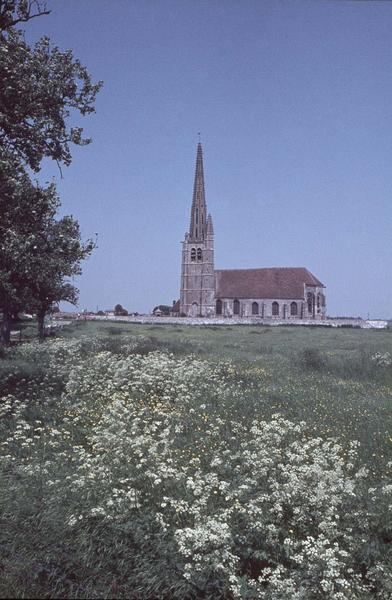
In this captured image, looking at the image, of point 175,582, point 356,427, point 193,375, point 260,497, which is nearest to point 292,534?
point 260,497

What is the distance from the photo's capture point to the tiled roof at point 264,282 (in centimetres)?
9980

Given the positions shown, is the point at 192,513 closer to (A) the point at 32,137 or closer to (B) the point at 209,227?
(A) the point at 32,137

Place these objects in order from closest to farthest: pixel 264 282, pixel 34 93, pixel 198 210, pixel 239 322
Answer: pixel 34 93 → pixel 239 322 → pixel 264 282 → pixel 198 210

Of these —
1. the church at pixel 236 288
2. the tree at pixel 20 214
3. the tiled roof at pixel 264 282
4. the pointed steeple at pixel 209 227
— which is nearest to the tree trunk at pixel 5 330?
the tree at pixel 20 214

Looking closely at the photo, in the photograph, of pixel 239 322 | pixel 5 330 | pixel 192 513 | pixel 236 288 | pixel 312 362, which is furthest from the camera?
pixel 236 288

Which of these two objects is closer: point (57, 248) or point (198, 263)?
point (57, 248)

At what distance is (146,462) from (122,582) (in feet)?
8.12

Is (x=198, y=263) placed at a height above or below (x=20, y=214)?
above

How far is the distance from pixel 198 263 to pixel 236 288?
11.1 metres

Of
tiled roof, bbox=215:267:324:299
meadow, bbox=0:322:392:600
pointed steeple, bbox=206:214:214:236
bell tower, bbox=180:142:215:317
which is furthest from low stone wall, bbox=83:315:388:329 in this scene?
meadow, bbox=0:322:392:600

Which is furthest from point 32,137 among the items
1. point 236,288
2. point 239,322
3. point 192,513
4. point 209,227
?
point 209,227

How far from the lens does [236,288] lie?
103188 millimetres

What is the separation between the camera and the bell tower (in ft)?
337

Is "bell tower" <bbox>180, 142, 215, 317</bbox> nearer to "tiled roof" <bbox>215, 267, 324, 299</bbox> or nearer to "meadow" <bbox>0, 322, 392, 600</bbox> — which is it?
"tiled roof" <bbox>215, 267, 324, 299</bbox>
